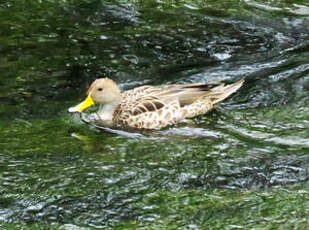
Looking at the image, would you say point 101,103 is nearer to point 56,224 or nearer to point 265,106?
point 265,106

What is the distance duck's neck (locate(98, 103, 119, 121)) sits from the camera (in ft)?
28.3

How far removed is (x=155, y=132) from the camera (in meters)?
8.24

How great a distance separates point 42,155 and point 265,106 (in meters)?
2.96

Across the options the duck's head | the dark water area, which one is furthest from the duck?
the dark water area

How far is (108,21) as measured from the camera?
11438mm

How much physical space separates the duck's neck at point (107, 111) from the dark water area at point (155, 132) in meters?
0.32

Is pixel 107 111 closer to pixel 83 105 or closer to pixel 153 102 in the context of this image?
pixel 83 105

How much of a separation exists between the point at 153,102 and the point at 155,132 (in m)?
0.47

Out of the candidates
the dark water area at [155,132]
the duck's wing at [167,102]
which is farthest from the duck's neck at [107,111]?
the dark water area at [155,132]

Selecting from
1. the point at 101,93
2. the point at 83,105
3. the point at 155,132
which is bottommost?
the point at 155,132

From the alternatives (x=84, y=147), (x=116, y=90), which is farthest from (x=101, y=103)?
(x=84, y=147)

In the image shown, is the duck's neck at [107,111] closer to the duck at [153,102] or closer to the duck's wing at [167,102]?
the duck at [153,102]

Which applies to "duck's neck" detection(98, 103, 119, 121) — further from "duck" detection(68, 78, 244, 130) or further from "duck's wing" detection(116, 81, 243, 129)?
"duck's wing" detection(116, 81, 243, 129)

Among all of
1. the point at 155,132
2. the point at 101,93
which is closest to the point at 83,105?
the point at 101,93
